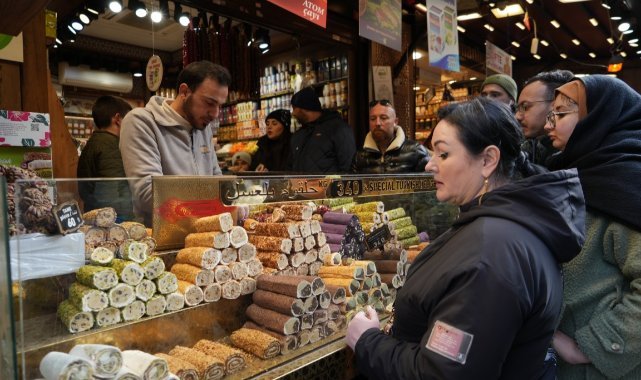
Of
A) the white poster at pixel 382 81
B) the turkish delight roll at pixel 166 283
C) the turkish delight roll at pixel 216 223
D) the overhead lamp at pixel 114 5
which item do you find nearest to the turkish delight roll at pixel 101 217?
the turkish delight roll at pixel 166 283

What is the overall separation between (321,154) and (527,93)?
82.6 inches

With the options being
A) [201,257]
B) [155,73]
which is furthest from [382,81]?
[201,257]

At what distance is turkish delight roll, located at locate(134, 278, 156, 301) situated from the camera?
1575 millimetres

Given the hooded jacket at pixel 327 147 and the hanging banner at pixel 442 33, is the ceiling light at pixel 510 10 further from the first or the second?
the hooded jacket at pixel 327 147

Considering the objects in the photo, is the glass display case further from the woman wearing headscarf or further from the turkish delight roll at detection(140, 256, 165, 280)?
the woman wearing headscarf

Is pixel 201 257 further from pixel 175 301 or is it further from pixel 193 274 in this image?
pixel 175 301

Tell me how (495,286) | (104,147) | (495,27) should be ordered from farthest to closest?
1. (495,27)
2. (104,147)
3. (495,286)

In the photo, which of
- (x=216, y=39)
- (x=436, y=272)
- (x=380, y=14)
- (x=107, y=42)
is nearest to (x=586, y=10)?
(x=380, y=14)

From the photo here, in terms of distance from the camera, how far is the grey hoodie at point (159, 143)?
2424 mm

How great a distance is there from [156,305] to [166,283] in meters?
0.08

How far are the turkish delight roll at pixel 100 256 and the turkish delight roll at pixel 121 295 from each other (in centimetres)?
10

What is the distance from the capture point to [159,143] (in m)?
2.54

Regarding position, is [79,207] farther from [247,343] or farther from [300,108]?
[300,108]

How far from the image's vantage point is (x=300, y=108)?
182 inches
